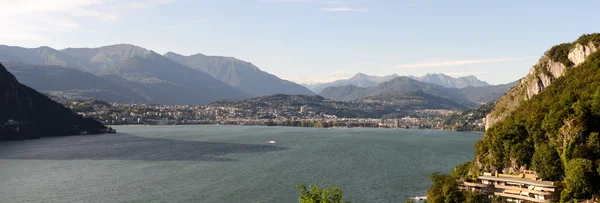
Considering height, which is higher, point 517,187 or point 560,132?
point 560,132

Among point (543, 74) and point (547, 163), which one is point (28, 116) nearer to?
point (543, 74)

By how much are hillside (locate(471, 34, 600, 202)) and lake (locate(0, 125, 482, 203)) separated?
1027cm

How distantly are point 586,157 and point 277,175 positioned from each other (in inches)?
1434

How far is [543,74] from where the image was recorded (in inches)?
2132

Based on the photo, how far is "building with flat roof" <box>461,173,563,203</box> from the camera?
115ft

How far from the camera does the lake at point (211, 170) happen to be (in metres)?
52.3

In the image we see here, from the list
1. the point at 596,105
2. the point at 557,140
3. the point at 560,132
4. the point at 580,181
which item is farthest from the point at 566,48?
the point at 580,181

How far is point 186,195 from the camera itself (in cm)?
5209

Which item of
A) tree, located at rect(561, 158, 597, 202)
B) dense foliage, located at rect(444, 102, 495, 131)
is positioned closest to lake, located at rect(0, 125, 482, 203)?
tree, located at rect(561, 158, 597, 202)

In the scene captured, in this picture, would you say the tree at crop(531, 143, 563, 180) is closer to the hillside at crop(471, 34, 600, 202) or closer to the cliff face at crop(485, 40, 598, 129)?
the hillside at crop(471, 34, 600, 202)

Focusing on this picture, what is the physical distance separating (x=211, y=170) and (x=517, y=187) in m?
41.8

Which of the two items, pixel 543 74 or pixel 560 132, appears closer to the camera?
pixel 560 132

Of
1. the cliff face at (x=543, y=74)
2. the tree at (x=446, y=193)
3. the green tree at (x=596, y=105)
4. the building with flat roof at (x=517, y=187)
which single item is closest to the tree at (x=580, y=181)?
the building with flat roof at (x=517, y=187)

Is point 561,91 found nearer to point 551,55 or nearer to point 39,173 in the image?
point 551,55
